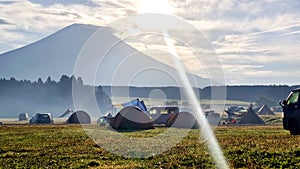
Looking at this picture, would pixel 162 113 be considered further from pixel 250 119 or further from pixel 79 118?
pixel 79 118

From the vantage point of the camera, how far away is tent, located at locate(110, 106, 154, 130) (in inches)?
1797

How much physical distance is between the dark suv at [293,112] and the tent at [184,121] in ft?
84.8

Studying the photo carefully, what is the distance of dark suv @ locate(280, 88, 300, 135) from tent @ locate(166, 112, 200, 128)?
25.8 meters

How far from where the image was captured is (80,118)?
8269 cm

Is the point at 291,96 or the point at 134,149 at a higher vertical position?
the point at 291,96

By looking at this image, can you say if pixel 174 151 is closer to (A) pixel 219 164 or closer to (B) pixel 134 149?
(B) pixel 134 149

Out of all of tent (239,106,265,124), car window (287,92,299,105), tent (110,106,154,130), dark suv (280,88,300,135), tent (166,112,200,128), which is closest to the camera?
dark suv (280,88,300,135)

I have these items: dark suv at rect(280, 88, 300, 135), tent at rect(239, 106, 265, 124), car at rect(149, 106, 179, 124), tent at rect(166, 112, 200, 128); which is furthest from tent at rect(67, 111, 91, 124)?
dark suv at rect(280, 88, 300, 135)

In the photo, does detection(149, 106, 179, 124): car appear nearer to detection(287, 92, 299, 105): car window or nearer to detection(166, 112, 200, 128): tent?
detection(166, 112, 200, 128): tent

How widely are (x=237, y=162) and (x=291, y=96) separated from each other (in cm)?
1209

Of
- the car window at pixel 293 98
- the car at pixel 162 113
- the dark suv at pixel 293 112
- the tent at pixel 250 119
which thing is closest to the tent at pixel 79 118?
the car at pixel 162 113

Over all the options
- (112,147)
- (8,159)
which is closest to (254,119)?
(112,147)

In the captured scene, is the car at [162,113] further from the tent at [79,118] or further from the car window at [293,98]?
the car window at [293,98]

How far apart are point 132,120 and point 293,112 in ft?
72.1
